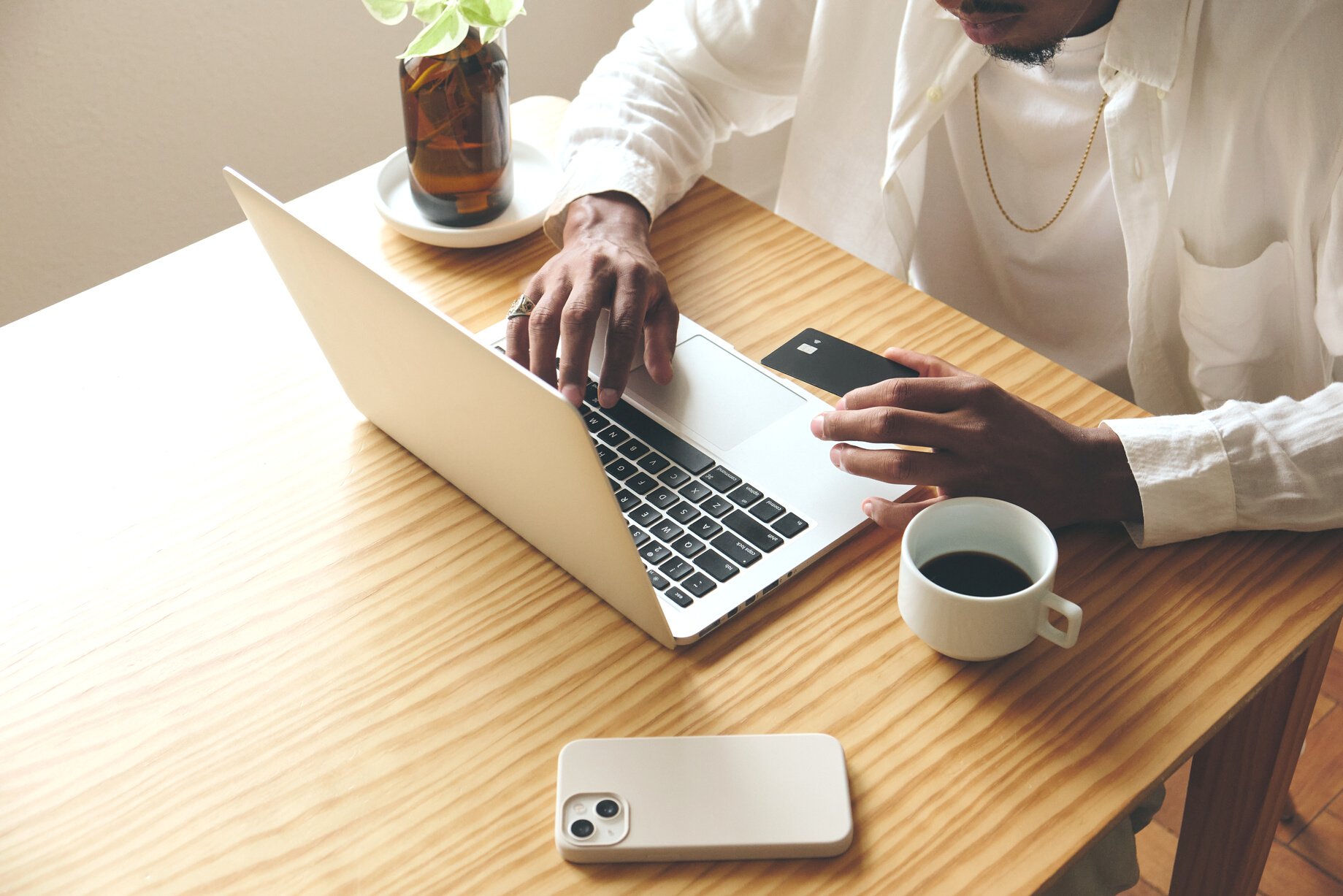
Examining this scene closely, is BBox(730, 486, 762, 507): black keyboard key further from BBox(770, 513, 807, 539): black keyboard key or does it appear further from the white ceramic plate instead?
the white ceramic plate

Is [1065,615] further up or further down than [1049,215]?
further up

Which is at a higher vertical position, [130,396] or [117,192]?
[130,396]

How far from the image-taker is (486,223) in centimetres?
105

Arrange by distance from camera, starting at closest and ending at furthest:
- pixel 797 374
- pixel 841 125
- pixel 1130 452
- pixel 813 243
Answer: pixel 1130 452 < pixel 797 374 < pixel 813 243 < pixel 841 125

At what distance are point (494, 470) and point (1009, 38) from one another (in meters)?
0.60

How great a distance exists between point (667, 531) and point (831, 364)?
23cm

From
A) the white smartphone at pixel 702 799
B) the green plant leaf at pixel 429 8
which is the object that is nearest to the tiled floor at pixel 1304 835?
the white smartphone at pixel 702 799

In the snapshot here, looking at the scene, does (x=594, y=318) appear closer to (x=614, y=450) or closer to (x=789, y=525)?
(x=614, y=450)

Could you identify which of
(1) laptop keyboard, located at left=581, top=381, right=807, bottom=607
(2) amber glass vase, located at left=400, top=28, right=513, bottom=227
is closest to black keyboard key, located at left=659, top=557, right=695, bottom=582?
(1) laptop keyboard, located at left=581, top=381, right=807, bottom=607

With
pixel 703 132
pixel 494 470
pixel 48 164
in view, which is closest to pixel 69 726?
pixel 494 470

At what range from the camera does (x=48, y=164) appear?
1697 millimetres

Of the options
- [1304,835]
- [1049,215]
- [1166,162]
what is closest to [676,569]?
[1166,162]

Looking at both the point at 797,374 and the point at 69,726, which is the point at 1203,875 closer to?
the point at 797,374

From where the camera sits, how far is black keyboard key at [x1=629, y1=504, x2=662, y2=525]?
77 cm
